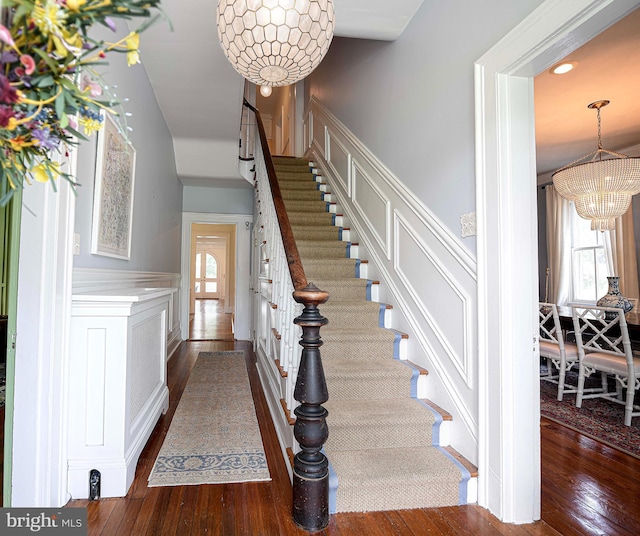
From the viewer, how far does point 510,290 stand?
181cm

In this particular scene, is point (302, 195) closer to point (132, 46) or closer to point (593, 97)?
point (593, 97)

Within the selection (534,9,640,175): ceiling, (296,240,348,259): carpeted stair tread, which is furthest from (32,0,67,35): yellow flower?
(534,9,640,175): ceiling

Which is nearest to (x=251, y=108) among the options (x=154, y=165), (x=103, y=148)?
(x=154, y=165)

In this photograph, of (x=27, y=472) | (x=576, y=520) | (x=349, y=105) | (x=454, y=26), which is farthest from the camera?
(x=349, y=105)

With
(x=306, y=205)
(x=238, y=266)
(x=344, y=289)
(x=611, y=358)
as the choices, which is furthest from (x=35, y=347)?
(x=238, y=266)

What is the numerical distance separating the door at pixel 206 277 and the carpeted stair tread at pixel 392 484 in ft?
54.5

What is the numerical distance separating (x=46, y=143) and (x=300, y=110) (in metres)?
7.34

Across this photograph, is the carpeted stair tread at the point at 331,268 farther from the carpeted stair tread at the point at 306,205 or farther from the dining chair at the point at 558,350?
the dining chair at the point at 558,350

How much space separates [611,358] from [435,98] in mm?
2702

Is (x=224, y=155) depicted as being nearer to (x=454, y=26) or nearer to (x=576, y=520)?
(x=454, y=26)

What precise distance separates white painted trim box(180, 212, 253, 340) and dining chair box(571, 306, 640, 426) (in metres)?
4.54

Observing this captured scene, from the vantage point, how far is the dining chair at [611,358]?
10.1 feet

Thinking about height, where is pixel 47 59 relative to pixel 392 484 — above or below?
above

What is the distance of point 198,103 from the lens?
12.5 feet
